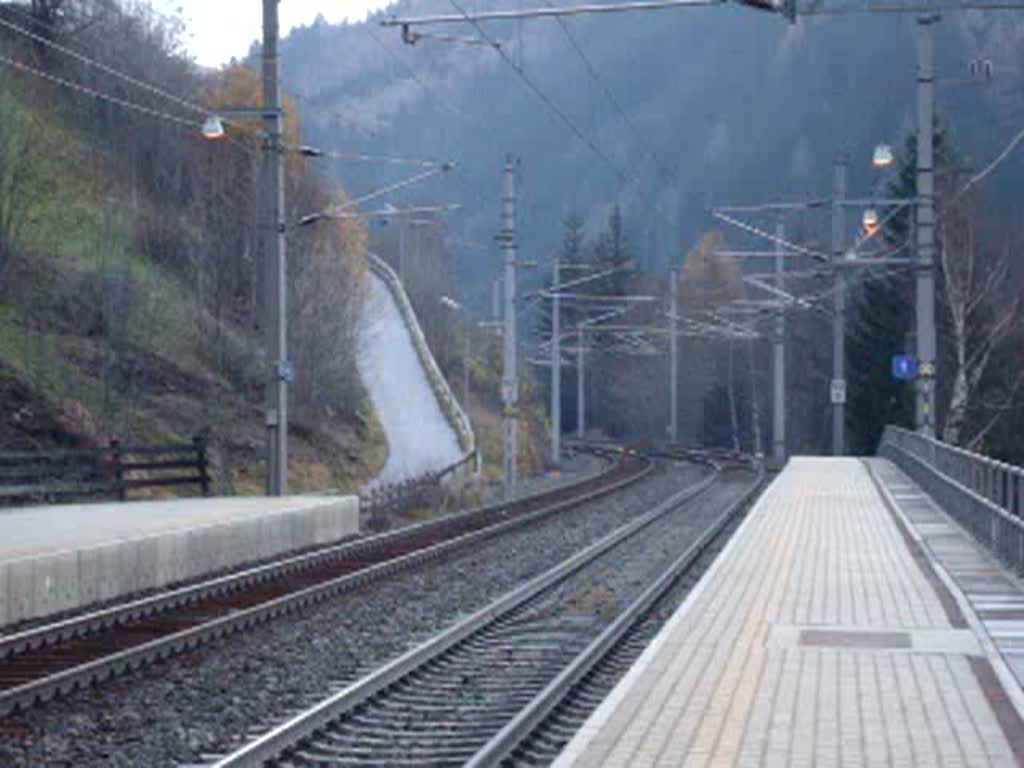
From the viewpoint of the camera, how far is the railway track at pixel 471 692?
1109cm

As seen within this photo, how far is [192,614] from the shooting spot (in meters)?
17.8

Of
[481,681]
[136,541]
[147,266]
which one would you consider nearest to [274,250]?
[136,541]

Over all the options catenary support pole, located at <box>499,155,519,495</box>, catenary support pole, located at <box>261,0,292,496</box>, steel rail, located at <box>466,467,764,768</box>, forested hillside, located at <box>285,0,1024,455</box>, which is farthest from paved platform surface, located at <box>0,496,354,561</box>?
forested hillside, located at <box>285,0,1024,455</box>

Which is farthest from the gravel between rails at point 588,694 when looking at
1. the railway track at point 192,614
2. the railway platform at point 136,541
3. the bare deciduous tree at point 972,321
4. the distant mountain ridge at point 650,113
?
the distant mountain ridge at point 650,113

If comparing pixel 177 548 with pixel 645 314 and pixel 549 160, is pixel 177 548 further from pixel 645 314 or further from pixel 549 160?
pixel 549 160

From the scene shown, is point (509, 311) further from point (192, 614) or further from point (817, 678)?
point (817, 678)

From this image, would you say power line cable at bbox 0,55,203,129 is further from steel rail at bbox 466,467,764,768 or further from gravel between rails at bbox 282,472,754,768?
steel rail at bbox 466,467,764,768

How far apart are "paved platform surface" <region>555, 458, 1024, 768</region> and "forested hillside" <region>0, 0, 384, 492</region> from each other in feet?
57.2

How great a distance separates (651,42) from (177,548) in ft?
508

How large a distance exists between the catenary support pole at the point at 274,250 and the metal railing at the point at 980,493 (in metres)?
11.1

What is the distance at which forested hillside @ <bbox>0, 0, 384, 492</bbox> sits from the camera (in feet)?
113

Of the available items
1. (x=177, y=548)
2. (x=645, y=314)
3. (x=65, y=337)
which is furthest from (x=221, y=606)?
(x=645, y=314)

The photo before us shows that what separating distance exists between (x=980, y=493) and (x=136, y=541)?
11406 millimetres

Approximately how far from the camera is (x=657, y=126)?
560 ft
